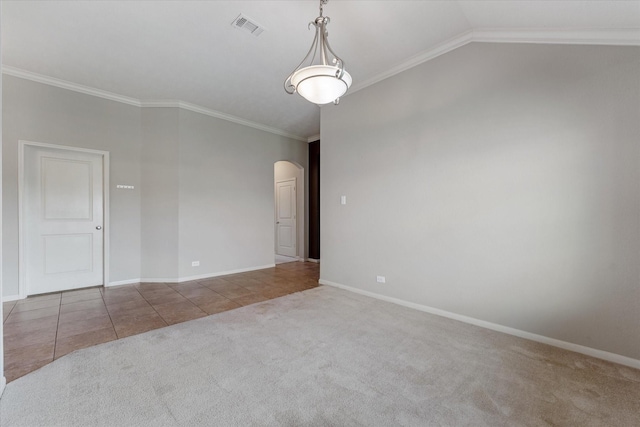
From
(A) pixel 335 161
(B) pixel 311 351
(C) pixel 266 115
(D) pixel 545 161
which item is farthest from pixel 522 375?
(C) pixel 266 115

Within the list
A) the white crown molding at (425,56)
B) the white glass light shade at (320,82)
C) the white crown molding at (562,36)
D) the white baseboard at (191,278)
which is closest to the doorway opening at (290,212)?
the white baseboard at (191,278)

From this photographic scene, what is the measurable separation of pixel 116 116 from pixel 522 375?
6018mm

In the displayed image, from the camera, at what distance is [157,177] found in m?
4.64

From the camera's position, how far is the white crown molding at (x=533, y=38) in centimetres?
217

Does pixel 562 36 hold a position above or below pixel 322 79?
above

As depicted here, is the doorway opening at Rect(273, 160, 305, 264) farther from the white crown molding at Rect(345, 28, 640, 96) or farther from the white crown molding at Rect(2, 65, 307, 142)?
the white crown molding at Rect(345, 28, 640, 96)

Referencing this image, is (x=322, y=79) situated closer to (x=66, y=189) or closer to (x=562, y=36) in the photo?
(x=562, y=36)

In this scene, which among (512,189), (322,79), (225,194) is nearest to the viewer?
(322,79)

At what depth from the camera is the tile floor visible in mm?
2443

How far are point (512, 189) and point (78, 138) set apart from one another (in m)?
5.76

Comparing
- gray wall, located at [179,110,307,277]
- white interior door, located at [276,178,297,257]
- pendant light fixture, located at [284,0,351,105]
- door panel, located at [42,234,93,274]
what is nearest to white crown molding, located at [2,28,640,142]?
gray wall, located at [179,110,307,277]

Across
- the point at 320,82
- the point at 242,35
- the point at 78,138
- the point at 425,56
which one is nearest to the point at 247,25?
the point at 242,35

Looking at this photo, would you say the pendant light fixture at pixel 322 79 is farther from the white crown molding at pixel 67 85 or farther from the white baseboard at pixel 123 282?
the white baseboard at pixel 123 282

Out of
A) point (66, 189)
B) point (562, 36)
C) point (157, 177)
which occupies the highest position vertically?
point (562, 36)
